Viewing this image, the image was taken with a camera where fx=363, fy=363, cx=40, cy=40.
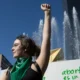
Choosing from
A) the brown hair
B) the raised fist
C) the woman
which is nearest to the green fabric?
the woman

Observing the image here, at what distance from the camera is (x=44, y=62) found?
9.02ft

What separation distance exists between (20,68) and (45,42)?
30 centimetres

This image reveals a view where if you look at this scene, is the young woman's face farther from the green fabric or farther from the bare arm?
the bare arm

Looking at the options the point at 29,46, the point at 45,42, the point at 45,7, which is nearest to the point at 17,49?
the point at 29,46

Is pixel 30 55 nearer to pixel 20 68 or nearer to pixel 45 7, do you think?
pixel 20 68

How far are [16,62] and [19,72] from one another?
12cm

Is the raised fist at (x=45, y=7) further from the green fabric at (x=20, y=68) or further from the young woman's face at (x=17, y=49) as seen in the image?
the green fabric at (x=20, y=68)

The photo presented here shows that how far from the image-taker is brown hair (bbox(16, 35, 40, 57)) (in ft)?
9.35

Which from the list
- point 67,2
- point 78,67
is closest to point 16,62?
point 78,67

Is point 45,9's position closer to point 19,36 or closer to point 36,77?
point 19,36

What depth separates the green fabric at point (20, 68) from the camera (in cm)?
265

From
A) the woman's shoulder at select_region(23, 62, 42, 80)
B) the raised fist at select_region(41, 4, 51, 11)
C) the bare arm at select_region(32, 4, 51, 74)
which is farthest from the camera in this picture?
the raised fist at select_region(41, 4, 51, 11)

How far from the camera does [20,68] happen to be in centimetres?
267

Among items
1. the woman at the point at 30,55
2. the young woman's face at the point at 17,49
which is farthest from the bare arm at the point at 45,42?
the young woman's face at the point at 17,49
